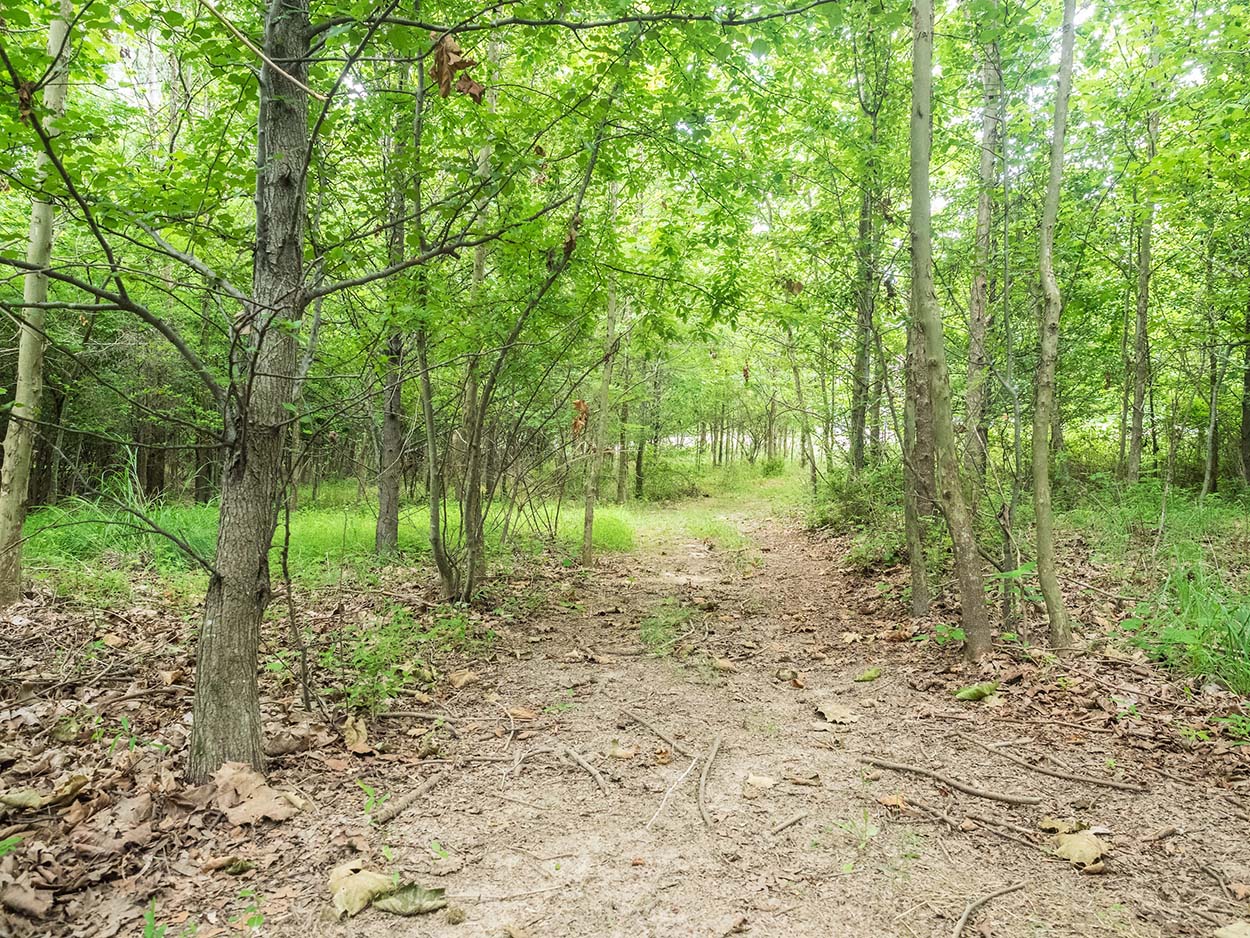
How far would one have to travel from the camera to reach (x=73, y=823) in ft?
8.55

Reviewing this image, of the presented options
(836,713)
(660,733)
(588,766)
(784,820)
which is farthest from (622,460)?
(784,820)

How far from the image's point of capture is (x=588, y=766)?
3.41m

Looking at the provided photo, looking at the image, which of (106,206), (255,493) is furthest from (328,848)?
(106,206)

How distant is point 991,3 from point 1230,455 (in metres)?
12.3

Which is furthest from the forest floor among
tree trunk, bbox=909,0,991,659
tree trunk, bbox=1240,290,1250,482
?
tree trunk, bbox=1240,290,1250,482

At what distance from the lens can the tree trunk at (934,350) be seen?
4562mm

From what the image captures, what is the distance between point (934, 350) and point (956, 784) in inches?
116

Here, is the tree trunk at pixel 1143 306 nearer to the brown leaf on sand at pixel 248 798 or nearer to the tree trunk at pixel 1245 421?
the tree trunk at pixel 1245 421

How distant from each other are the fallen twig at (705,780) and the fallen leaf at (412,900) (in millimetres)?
1170

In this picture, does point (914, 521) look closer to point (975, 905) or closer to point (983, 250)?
point (983, 250)

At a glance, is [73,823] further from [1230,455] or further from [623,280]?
[1230,455]

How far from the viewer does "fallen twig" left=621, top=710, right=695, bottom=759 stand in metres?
3.56

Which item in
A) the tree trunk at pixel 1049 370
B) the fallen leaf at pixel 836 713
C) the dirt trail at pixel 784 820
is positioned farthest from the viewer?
the tree trunk at pixel 1049 370

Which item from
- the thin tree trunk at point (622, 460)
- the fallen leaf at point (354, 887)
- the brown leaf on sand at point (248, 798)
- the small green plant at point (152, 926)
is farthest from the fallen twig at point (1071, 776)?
the thin tree trunk at point (622, 460)
